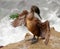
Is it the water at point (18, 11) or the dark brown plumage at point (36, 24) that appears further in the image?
the water at point (18, 11)

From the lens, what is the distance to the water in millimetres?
5898

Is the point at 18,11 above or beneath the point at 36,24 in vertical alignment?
above

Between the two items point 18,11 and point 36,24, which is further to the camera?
point 18,11

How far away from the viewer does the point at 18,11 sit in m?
7.30

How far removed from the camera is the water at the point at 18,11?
5898 mm

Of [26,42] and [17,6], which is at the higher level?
[17,6]

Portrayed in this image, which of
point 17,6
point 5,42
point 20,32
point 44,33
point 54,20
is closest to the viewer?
point 44,33

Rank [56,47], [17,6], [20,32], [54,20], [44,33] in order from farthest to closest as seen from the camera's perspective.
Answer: [17,6], [54,20], [20,32], [56,47], [44,33]

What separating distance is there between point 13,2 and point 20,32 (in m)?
2.07

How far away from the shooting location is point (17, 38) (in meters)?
5.80

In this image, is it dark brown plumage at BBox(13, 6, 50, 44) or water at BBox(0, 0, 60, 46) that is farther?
water at BBox(0, 0, 60, 46)

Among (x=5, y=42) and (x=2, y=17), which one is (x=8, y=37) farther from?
(x=2, y=17)

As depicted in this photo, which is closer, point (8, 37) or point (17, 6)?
point (8, 37)

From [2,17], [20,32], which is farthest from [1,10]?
[20,32]
